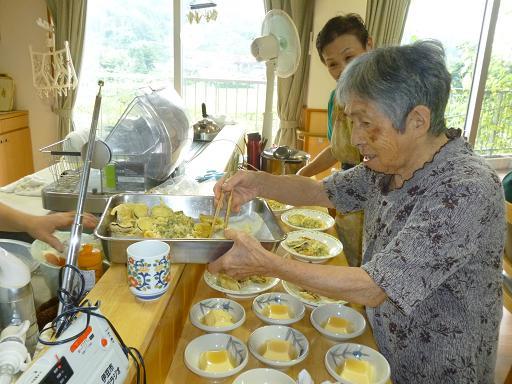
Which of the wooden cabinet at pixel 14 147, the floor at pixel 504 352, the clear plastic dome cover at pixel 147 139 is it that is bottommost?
the floor at pixel 504 352

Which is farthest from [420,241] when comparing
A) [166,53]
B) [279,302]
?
[166,53]

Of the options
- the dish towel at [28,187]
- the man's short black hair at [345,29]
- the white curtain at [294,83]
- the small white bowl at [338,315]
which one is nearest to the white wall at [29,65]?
the white curtain at [294,83]

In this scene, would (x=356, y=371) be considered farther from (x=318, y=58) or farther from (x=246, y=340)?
(x=318, y=58)

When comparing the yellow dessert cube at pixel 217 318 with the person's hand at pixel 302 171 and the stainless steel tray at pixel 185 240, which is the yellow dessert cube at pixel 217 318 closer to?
the stainless steel tray at pixel 185 240

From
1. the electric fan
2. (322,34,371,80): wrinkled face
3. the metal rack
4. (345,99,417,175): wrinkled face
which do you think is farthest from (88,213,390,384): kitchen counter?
the electric fan

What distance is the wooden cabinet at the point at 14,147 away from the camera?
433cm

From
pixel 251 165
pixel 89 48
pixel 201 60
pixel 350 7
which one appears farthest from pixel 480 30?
pixel 89 48

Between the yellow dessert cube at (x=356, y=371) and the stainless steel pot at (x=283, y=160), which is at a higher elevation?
the stainless steel pot at (x=283, y=160)

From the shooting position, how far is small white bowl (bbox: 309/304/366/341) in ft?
3.87

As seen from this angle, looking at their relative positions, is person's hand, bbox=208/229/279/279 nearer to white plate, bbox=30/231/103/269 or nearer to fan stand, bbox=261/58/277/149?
white plate, bbox=30/231/103/269

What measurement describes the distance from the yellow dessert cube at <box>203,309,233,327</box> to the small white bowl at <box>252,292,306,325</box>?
0.29 ft

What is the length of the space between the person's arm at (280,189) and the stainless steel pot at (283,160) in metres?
0.73

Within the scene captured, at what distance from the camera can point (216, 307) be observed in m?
1.27

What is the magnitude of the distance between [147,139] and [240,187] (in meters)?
0.49
